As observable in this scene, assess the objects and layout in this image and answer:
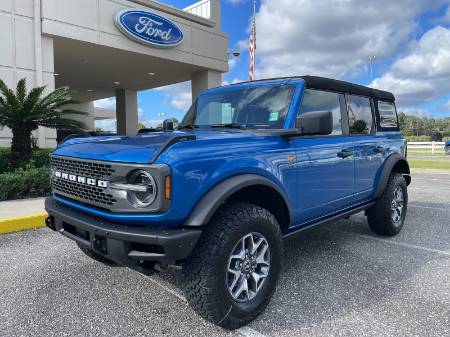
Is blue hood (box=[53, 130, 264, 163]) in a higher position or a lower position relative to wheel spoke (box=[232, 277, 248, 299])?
higher

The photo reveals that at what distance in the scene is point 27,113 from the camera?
8531 mm

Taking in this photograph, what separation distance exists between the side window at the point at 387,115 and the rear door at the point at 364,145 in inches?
11.7

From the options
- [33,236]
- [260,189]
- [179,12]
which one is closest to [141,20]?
[179,12]

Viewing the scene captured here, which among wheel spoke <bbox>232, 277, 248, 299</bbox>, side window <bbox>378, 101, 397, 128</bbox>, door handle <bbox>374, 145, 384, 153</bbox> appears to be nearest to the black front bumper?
wheel spoke <bbox>232, 277, 248, 299</bbox>

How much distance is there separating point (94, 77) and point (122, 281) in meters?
17.4

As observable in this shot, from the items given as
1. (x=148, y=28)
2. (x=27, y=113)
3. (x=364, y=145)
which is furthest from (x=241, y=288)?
(x=148, y=28)

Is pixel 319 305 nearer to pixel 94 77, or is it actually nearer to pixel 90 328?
pixel 90 328

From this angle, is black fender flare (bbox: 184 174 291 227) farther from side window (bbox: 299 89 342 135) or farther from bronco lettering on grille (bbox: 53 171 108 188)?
side window (bbox: 299 89 342 135)

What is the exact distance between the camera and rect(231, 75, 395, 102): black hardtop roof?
3.70 m

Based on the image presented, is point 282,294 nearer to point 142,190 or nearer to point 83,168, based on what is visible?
point 142,190

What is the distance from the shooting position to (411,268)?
3.82 meters

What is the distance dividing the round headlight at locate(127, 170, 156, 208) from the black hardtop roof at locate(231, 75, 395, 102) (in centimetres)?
193

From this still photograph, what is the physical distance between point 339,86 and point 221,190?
2325 mm

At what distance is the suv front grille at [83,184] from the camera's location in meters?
2.59
